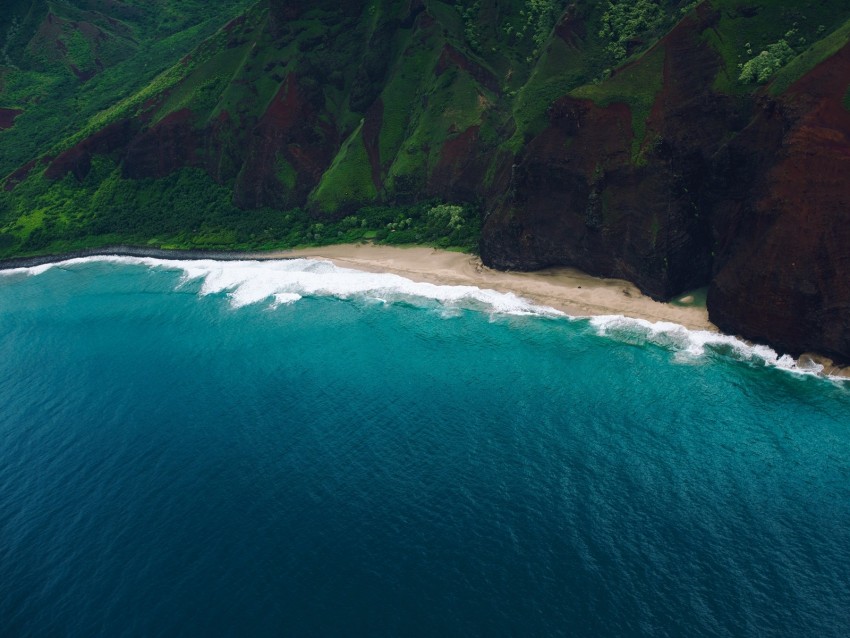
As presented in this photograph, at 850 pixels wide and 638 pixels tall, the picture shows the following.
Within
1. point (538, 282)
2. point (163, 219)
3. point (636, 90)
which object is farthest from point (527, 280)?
point (163, 219)

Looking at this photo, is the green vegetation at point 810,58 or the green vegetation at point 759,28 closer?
the green vegetation at point 810,58

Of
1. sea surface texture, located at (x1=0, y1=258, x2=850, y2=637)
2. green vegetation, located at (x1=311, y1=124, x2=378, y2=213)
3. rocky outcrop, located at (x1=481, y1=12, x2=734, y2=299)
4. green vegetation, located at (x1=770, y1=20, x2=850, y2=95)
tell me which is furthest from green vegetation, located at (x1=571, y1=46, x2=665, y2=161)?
green vegetation, located at (x1=311, y1=124, x2=378, y2=213)

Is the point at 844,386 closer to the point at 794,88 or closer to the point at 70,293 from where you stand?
the point at 794,88

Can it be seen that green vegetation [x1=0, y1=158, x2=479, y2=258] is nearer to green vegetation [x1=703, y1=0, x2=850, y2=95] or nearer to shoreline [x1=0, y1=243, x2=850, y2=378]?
shoreline [x1=0, y1=243, x2=850, y2=378]

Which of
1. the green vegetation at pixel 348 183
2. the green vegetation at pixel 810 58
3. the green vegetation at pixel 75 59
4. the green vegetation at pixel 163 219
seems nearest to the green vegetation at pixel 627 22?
the green vegetation at pixel 810 58

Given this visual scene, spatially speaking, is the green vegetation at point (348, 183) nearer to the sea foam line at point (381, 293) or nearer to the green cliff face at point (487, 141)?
the green cliff face at point (487, 141)

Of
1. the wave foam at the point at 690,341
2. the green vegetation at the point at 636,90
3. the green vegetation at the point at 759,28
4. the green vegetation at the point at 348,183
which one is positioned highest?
the green vegetation at the point at 759,28

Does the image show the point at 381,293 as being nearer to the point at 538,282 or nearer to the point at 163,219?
the point at 538,282

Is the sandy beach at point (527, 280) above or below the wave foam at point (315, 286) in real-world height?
above
